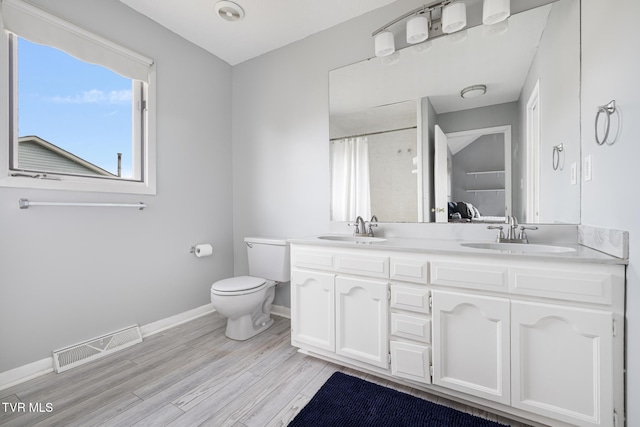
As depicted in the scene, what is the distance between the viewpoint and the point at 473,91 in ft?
5.82

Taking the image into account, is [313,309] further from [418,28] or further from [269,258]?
[418,28]

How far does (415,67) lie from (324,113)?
2.53 ft

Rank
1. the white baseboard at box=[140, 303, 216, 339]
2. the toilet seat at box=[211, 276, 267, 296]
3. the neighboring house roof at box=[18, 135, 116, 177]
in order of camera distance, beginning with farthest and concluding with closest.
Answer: the white baseboard at box=[140, 303, 216, 339] < the toilet seat at box=[211, 276, 267, 296] < the neighboring house roof at box=[18, 135, 116, 177]

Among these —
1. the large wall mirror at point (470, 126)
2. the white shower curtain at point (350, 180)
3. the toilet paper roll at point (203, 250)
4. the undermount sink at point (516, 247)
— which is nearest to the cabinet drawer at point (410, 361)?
the undermount sink at point (516, 247)

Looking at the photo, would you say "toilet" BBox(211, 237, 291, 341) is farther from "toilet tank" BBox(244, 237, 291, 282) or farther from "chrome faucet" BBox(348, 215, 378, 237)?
"chrome faucet" BBox(348, 215, 378, 237)

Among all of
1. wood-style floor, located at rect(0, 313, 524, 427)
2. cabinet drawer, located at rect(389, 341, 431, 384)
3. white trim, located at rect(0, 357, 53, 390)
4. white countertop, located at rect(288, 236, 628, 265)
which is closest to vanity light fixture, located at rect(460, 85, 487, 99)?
white countertop, located at rect(288, 236, 628, 265)

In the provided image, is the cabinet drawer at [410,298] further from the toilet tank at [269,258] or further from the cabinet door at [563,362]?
the toilet tank at [269,258]

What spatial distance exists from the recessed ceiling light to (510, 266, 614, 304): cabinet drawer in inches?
96.8

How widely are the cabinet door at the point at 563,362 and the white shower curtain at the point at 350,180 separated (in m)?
1.21

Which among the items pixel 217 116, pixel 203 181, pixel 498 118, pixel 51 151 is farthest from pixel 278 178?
pixel 498 118

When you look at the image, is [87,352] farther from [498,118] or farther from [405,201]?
[498,118]

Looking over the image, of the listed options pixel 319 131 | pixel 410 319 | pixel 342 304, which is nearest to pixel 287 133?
pixel 319 131

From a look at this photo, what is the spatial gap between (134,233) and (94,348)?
0.81 m

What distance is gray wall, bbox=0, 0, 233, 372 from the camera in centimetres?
162
